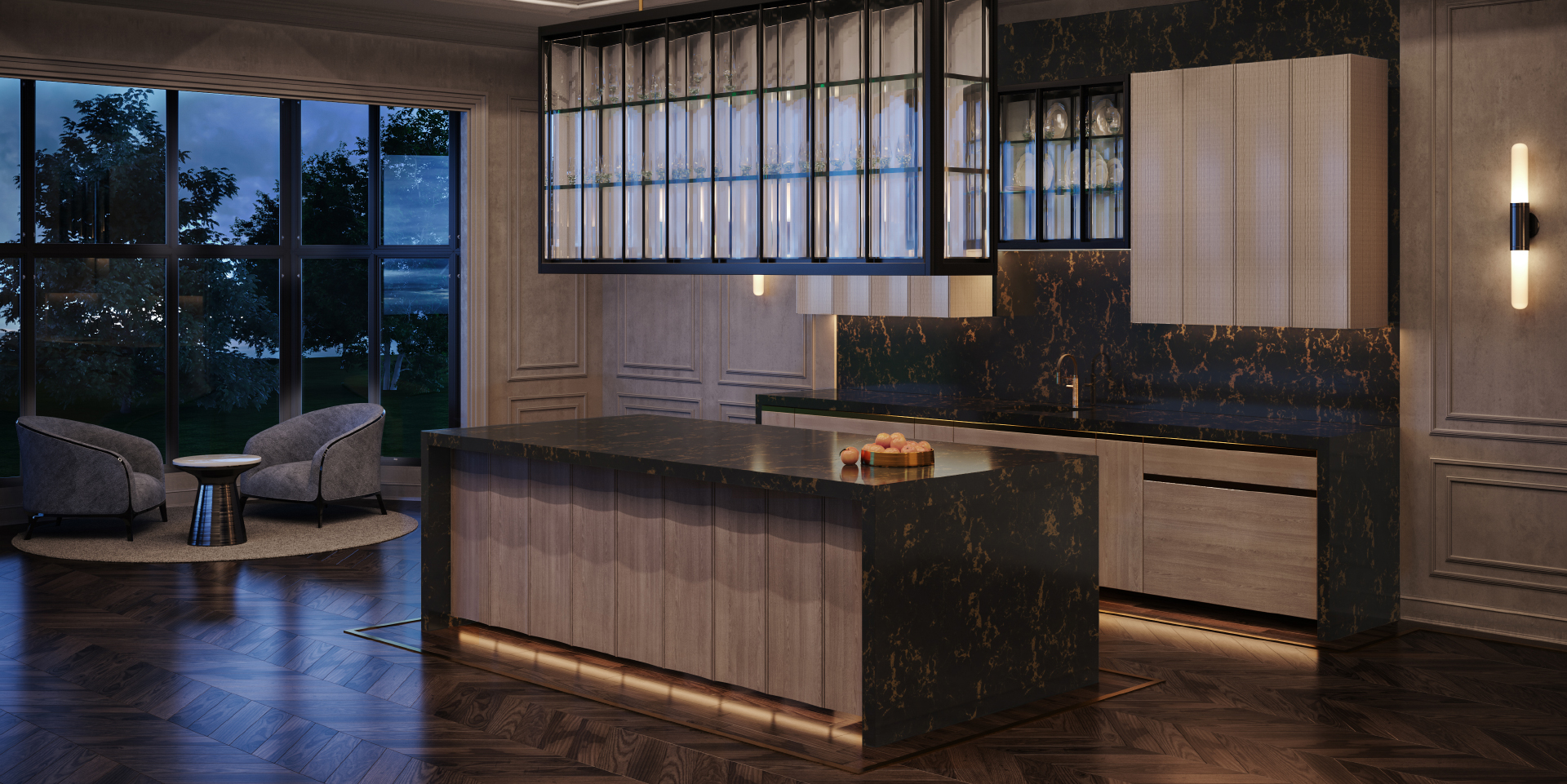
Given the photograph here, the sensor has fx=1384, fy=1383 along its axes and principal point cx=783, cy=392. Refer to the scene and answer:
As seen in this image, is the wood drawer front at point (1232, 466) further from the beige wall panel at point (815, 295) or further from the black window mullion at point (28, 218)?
the black window mullion at point (28, 218)

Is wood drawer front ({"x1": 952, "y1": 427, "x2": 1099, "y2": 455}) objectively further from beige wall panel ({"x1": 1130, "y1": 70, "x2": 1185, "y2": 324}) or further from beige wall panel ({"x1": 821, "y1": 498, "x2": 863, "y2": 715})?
beige wall panel ({"x1": 821, "y1": 498, "x2": 863, "y2": 715})

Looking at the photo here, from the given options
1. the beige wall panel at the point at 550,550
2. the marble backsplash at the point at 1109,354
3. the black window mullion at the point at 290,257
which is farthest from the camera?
the black window mullion at the point at 290,257

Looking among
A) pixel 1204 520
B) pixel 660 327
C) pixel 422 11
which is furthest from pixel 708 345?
pixel 1204 520

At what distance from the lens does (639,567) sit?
522 cm

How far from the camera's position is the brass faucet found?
23.0ft

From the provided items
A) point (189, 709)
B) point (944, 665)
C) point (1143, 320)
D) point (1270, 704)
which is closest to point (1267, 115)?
point (1143, 320)

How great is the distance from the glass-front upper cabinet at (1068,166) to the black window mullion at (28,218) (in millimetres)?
6213

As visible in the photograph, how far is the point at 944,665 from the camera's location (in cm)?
454

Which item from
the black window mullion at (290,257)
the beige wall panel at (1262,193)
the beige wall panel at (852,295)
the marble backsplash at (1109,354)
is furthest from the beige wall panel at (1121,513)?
the black window mullion at (290,257)

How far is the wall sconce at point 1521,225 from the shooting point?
564 cm

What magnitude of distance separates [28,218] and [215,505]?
2.59 m

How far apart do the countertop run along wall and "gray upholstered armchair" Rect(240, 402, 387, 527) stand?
329 centimetres

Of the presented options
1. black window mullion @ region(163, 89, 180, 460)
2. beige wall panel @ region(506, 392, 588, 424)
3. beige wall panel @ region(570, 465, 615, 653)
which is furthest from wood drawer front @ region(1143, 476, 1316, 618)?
black window mullion @ region(163, 89, 180, 460)

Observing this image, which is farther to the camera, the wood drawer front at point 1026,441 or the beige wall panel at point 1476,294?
the wood drawer front at point 1026,441
